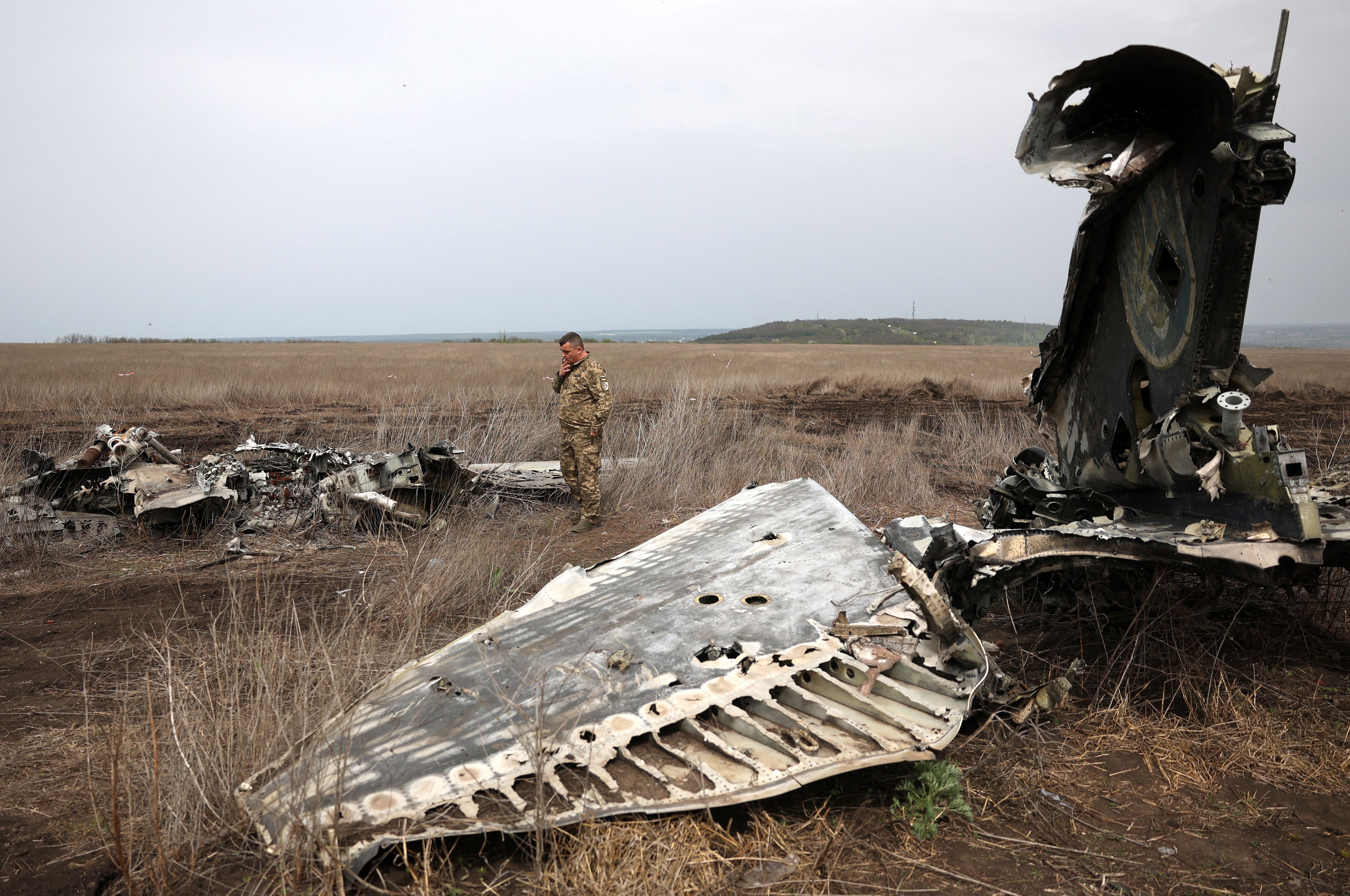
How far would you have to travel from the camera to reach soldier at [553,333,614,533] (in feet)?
26.3

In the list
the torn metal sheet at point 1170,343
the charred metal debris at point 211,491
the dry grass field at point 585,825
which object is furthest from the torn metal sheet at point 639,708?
the charred metal debris at point 211,491

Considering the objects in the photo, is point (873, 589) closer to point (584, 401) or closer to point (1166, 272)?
point (1166, 272)

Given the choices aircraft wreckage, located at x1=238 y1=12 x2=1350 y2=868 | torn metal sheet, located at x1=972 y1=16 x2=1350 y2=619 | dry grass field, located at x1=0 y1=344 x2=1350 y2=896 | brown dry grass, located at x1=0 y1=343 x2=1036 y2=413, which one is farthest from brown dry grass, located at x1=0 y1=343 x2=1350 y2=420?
dry grass field, located at x1=0 y1=344 x2=1350 y2=896

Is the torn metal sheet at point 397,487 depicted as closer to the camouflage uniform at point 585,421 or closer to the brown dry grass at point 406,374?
the camouflage uniform at point 585,421

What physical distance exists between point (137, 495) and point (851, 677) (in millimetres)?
6974

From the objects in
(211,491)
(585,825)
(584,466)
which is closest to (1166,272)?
(585,825)

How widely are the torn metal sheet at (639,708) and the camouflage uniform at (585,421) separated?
426 cm

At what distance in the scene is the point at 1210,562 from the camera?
311cm

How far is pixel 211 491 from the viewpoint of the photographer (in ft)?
23.6

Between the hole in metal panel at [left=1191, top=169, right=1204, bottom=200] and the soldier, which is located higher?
the hole in metal panel at [left=1191, top=169, right=1204, bottom=200]

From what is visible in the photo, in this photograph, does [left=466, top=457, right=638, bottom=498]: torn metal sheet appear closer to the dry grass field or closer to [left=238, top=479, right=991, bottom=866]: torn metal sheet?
the dry grass field

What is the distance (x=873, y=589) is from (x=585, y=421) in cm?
492

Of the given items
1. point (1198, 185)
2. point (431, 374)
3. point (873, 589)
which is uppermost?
point (1198, 185)

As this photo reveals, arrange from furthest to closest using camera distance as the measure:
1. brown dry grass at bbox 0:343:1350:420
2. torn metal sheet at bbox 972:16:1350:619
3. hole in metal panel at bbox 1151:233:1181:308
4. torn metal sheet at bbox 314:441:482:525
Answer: brown dry grass at bbox 0:343:1350:420 → torn metal sheet at bbox 314:441:482:525 → hole in metal panel at bbox 1151:233:1181:308 → torn metal sheet at bbox 972:16:1350:619
